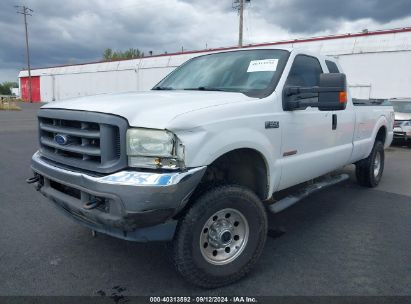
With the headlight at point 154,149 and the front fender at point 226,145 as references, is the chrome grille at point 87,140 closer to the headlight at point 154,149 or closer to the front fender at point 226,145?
the headlight at point 154,149

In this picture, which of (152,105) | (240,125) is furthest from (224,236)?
(152,105)

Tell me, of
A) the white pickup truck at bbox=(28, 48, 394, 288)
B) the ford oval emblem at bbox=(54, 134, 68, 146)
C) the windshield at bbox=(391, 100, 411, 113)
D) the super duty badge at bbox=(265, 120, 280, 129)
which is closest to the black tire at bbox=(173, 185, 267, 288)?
the white pickup truck at bbox=(28, 48, 394, 288)

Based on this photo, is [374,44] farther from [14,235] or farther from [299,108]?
[14,235]

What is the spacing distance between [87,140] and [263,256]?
1.96 metres

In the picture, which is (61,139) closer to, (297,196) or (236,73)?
(236,73)

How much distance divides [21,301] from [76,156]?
1145mm

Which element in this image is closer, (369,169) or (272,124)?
(272,124)

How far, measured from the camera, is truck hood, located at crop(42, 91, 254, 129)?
8.14ft

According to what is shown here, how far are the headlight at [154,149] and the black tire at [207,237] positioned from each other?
0.41m

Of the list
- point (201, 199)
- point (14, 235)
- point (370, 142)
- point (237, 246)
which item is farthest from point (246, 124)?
point (370, 142)

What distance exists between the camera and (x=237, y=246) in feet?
10.0

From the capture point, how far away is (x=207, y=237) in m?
2.87

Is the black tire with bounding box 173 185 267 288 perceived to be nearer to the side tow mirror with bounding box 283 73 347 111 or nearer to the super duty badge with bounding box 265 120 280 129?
the super duty badge with bounding box 265 120 280 129

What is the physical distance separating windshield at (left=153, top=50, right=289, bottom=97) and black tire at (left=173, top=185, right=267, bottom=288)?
1.00 meters
